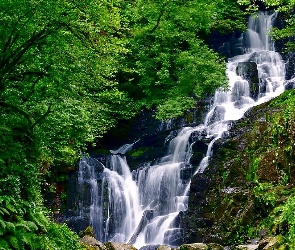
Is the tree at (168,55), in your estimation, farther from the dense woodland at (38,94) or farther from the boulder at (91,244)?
the boulder at (91,244)

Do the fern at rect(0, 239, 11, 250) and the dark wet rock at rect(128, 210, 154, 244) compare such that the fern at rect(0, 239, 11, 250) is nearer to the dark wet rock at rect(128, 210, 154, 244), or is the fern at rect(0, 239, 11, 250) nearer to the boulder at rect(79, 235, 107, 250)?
the boulder at rect(79, 235, 107, 250)

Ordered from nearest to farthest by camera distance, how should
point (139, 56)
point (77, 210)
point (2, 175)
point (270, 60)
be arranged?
point (2, 175)
point (77, 210)
point (139, 56)
point (270, 60)

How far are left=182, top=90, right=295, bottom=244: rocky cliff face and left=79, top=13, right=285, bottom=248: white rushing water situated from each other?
1013mm

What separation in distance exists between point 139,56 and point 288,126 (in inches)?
503

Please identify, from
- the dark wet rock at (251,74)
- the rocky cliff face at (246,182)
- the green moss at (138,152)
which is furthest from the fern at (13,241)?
the dark wet rock at (251,74)

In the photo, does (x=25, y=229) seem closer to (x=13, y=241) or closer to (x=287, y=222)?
(x=13, y=241)

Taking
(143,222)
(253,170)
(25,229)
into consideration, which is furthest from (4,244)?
(143,222)

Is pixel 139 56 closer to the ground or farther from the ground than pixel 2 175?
farther from the ground

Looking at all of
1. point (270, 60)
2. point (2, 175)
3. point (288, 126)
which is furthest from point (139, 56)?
point (2, 175)

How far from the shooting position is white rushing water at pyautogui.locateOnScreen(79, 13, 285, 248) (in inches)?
627

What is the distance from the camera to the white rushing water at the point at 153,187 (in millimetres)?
15930

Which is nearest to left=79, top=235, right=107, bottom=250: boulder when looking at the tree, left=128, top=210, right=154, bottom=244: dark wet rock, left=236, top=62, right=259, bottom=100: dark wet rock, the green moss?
left=128, top=210, right=154, bottom=244: dark wet rock

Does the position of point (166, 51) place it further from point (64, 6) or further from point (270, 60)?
point (64, 6)

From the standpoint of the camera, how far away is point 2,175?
7906 millimetres
